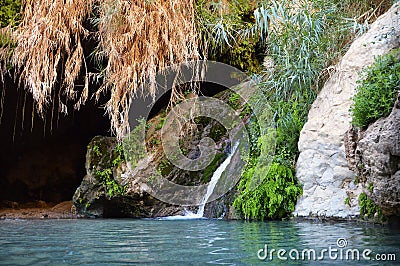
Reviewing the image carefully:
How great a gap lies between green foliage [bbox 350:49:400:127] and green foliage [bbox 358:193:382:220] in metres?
1.02

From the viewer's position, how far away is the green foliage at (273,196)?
5954mm

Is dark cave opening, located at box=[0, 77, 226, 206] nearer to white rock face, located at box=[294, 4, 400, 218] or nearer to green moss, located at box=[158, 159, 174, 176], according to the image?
green moss, located at box=[158, 159, 174, 176]

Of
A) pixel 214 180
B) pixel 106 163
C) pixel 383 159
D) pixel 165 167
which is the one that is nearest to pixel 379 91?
pixel 383 159

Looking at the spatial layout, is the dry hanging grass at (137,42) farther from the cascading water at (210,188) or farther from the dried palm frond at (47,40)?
the cascading water at (210,188)

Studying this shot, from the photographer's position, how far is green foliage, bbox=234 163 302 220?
19.5ft

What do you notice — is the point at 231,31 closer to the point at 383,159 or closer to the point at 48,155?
the point at 383,159

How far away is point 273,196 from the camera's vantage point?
5918 mm

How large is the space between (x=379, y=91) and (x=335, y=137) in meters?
1.32

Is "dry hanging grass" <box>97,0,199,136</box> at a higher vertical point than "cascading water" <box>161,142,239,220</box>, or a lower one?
higher

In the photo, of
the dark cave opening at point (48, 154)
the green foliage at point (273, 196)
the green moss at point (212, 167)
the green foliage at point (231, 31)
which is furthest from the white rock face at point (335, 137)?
the dark cave opening at point (48, 154)

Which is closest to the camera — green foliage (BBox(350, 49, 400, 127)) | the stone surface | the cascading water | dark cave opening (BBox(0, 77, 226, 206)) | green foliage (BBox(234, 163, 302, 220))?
the stone surface

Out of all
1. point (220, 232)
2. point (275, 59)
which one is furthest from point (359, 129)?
point (275, 59)

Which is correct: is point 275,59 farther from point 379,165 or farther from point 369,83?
point 379,165

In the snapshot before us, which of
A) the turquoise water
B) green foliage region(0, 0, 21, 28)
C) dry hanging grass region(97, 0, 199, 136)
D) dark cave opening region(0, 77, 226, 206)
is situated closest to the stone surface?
the turquoise water
